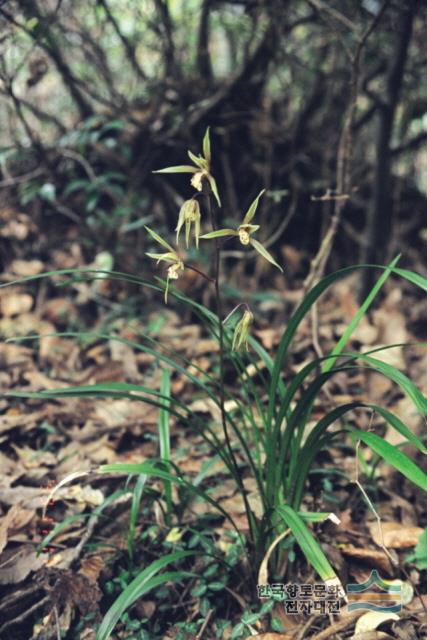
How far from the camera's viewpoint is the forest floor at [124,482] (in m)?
1.28

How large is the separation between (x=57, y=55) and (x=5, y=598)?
247 cm

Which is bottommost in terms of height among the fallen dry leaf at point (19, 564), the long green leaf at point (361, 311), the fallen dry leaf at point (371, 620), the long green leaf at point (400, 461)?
the fallen dry leaf at point (371, 620)

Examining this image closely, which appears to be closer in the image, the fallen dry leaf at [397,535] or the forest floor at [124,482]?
the forest floor at [124,482]

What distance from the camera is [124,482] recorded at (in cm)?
167

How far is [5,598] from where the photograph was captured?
51.1 inches

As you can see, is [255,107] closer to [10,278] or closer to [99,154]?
[99,154]

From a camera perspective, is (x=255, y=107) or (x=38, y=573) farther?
(x=255, y=107)

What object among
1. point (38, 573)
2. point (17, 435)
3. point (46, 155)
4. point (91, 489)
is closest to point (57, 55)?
point (46, 155)

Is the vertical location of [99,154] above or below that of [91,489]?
above

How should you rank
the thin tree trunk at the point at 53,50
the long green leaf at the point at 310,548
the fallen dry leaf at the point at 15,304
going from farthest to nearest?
the fallen dry leaf at the point at 15,304, the thin tree trunk at the point at 53,50, the long green leaf at the point at 310,548

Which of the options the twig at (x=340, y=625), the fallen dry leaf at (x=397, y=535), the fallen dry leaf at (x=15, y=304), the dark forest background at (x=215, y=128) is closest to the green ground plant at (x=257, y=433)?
the twig at (x=340, y=625)
